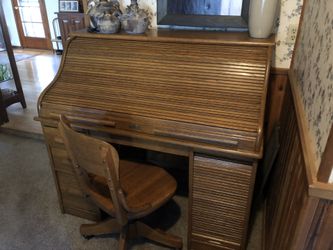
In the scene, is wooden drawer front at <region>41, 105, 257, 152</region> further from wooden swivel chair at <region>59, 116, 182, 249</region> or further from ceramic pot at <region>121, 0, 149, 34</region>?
ceramic pot at <region>121, 0, 149, 34</region>

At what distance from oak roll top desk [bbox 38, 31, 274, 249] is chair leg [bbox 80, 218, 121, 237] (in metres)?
0.35

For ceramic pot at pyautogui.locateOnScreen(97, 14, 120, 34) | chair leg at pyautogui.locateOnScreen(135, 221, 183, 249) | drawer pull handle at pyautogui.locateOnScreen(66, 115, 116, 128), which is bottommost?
chair leg at pyautogui.locateOnScreen(135, 221, 183, 249)

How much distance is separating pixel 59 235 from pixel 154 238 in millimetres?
578

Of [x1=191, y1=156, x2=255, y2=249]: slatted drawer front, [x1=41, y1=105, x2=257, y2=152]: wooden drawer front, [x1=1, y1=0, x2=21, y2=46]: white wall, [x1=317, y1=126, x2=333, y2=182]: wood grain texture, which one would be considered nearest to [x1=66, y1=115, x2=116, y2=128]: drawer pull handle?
[x1=41, y1=105, x2=257, y2=152]: wooden drawer front

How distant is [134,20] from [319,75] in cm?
102

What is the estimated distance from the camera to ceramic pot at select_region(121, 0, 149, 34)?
5.11 feet

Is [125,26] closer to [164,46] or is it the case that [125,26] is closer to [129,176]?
[164,46]

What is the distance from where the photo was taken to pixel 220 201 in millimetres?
1347

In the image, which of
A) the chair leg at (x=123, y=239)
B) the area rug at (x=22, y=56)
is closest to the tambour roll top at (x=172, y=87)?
the chair leg at (x=123, y=239)

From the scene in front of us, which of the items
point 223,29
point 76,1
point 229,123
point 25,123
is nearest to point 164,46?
point 223,29

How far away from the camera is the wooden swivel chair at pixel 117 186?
1.08 meters

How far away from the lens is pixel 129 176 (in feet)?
4.95

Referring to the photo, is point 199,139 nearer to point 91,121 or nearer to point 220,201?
point 220,201

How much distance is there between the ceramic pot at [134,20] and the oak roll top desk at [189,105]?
0.07m
